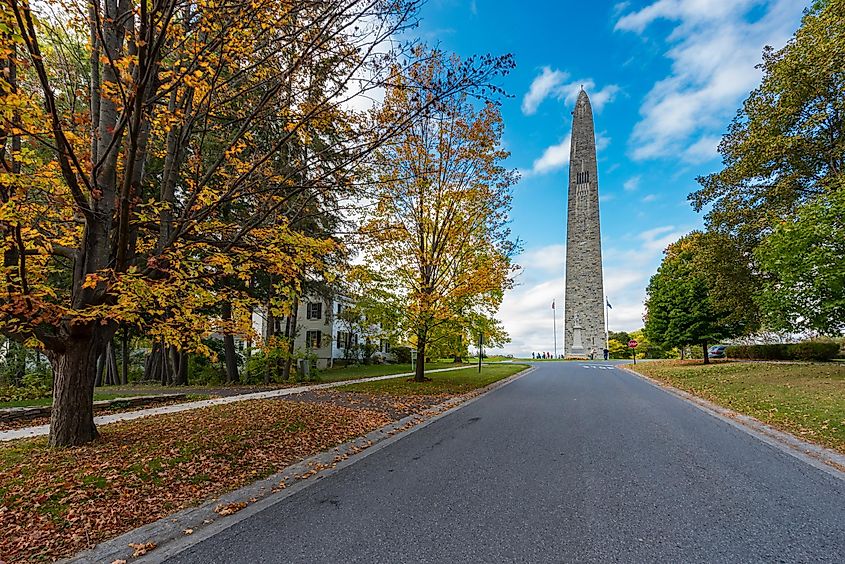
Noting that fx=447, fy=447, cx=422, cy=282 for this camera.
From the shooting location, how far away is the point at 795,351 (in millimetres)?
25344

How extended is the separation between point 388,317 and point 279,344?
3.73m

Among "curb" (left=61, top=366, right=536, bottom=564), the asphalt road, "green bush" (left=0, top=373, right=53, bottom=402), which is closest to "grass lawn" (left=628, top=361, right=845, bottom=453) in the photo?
the asphalt road

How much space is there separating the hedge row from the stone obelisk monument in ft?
68.6

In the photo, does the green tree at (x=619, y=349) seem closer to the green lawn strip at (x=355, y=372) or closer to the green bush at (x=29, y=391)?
the green lawn strip at (x=355, y=372)

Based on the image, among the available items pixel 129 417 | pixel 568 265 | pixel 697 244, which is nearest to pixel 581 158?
pixel 568 265

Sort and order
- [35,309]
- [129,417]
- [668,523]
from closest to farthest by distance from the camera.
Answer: [668,523]
[35,309]
[129,417]

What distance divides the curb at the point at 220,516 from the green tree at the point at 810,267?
45.6 feet

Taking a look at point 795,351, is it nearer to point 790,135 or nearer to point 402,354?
point 790,135

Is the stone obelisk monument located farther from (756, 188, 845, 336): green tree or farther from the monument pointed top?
(756, 188, 845, 336): green tree

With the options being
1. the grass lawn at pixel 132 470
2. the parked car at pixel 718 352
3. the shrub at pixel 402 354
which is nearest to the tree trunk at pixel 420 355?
the grass lawn at pixel 132 470

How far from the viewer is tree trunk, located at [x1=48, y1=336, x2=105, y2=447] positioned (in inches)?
236

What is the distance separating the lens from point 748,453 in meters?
6.39

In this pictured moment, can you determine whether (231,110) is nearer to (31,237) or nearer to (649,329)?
(31,237)

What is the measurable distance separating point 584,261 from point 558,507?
51033mm
